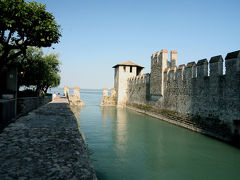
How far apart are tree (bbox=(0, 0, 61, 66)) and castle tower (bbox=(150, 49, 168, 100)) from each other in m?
10.2

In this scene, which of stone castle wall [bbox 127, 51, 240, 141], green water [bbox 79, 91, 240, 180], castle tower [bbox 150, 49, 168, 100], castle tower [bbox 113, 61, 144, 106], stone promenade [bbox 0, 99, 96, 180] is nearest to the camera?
stone promenade [bbox 0, 99, 96, 180]

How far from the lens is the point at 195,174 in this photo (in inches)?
237

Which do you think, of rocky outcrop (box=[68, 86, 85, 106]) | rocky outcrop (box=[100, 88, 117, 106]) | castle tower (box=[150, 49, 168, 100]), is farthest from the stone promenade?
rocky outcrop (box=[100, 88, 117, 106])

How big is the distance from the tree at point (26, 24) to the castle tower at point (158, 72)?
10229 millimetres

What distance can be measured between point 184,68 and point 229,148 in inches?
301

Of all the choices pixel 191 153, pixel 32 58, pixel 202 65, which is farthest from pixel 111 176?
pixel 32 58

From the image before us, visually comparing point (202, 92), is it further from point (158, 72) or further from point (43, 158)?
point (43, 158)

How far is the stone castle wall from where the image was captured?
958 cm

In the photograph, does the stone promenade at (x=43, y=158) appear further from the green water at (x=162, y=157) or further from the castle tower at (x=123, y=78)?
the castle tower at (x=123, y=78)

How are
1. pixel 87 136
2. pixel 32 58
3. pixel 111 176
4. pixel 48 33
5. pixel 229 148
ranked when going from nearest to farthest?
pixel 111 176
pixel 229 148
pixel 87 136
pixel 48 33
pixel 32 58

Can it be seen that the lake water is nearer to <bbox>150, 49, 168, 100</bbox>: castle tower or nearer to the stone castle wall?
the stone castle wall

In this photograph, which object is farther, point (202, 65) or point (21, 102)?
point (202, 65)

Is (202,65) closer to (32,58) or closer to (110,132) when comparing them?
(110,132)

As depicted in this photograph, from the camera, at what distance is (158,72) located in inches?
766
